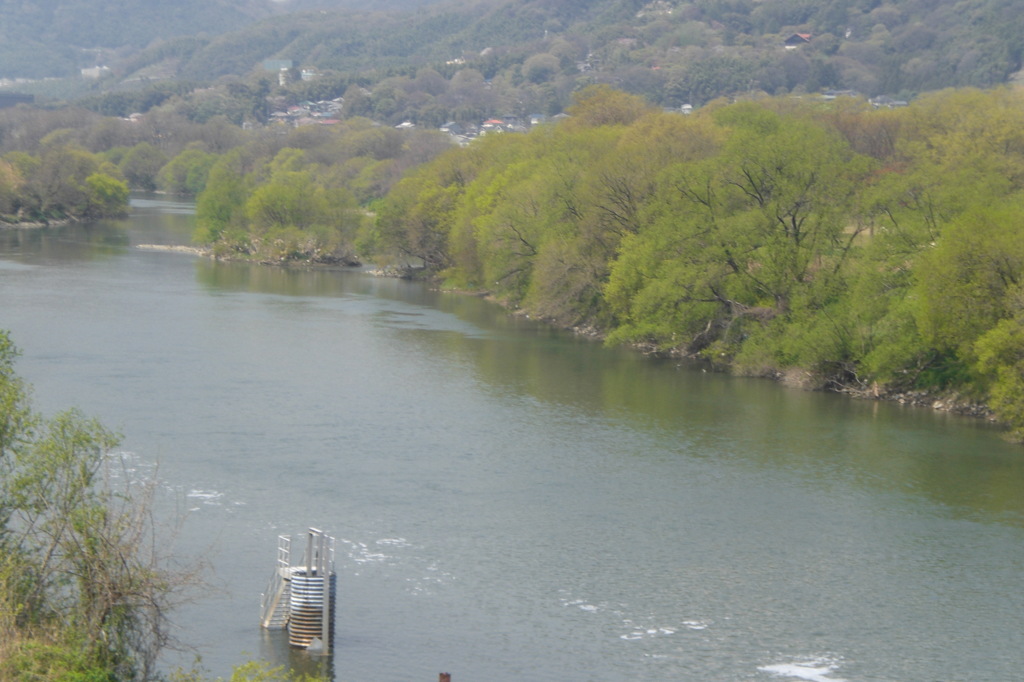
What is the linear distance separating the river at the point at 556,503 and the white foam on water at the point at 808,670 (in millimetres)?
79

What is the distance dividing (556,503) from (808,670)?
9492 millimetres

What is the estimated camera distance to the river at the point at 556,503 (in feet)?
68.6

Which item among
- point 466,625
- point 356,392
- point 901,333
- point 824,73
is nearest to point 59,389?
point 356,392

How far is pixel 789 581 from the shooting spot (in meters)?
24.0

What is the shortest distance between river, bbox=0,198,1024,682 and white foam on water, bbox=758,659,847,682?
0.26 ft

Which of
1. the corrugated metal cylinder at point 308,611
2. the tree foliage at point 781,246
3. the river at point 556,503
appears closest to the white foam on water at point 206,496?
the river at point 556,503

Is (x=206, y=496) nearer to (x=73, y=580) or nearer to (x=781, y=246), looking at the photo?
(x=73, y=580)

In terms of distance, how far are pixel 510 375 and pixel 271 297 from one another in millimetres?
23418

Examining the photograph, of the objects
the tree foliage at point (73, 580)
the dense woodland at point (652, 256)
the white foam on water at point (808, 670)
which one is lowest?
the white foam on water at point (808, 670)

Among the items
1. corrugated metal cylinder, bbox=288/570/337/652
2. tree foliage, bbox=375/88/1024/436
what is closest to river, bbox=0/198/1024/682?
corrugated metal cylinder, bbox=288/570/337/652

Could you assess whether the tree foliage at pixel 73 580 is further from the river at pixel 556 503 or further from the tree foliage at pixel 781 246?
the tree foliage at pixel 781 246

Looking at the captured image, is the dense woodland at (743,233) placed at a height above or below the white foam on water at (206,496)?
above

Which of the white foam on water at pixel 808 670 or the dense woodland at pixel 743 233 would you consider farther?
the dense woodland at pixel 743 233

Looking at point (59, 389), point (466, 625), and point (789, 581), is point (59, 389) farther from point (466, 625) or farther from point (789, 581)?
point (789, 581)
